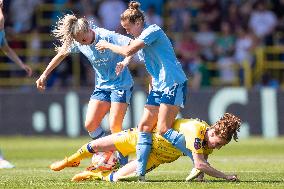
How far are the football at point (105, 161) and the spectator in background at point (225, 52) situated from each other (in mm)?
13934

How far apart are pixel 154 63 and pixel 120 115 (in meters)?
1.59

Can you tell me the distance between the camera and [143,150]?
43.3 feet

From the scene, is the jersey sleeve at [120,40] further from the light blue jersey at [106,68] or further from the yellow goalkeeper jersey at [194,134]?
the yellow goalkeeper jersey at [194,134]

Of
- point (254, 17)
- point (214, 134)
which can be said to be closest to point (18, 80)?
point (254, 17)

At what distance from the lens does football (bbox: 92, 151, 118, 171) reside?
13938 mm

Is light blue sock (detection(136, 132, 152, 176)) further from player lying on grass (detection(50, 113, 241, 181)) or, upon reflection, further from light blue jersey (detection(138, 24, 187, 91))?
light blue jersey (detection(138, 24, 187, 91))

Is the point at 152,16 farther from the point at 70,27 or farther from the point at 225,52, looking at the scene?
the point at 70,27

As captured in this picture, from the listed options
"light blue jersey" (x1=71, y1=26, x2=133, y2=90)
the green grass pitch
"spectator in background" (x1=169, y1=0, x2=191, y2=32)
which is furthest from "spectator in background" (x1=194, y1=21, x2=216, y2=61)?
"light blue jersey" (x1=71, y1=26, x2=133, y2=90)

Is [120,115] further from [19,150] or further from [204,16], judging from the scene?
[204,16]

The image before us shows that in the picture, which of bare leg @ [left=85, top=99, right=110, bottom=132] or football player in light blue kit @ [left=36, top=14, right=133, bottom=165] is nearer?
football player in light blue kit @ [left=36, top=14, right=133, bottom=165]

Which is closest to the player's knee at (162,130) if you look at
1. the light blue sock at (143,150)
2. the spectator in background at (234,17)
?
the light blue sock at (143,150)

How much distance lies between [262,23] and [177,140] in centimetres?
1542

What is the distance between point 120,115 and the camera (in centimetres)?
1470

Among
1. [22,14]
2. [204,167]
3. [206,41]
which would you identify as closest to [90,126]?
[204,167]
